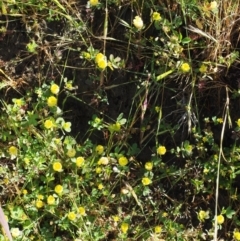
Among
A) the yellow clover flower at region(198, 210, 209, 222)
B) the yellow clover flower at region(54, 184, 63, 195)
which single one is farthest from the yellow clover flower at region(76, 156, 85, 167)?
the yellow clover flower at region(198, 210, 209, 222)

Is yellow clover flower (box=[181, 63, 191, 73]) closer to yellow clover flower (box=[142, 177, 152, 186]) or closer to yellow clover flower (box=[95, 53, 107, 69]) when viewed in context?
yellow clover flower (box=[95, 53, 107, 69])

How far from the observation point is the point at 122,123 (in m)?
1.90

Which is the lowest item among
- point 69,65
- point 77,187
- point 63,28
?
point 77,187

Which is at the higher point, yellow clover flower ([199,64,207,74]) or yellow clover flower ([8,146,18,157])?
yellow clover flower ([199,64,207,74])

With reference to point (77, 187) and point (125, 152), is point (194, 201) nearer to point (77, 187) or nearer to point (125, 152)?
point (125, 152)

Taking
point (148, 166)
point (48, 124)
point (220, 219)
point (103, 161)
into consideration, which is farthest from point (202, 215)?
point (48, 124)

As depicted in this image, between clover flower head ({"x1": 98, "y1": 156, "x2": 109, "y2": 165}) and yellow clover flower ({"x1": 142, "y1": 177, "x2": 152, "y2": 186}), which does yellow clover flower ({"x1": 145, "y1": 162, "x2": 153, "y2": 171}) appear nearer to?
yellow clover flower ({"x1": 142, "y1": 177, "x2": 152, "y2": 186})

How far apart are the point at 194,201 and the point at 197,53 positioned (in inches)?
22.7

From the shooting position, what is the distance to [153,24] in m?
1.91

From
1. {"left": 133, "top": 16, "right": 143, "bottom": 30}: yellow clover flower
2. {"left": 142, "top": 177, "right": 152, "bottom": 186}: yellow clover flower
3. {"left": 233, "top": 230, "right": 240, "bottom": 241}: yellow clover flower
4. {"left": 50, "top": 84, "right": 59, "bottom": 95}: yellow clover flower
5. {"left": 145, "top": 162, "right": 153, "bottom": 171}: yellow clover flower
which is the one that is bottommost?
{"left": 233, "top": 230, "right": 240, "bottom": 241}: yellow clover flower

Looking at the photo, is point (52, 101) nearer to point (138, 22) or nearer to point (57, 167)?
point (57, 167)

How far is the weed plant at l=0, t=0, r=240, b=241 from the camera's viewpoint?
6.13ft

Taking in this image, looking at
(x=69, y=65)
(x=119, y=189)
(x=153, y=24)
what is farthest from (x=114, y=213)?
(x=153, y=24)

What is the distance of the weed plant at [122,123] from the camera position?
73.5 inches
